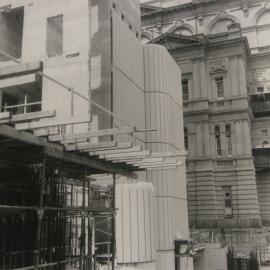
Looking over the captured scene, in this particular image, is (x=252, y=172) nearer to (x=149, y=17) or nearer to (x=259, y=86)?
(x=259, y=86)

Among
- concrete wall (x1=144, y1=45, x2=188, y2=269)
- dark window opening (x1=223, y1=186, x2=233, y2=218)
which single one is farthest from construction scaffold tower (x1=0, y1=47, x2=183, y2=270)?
dark window opening (x1=223, y1=186, x2=233, y2=218)

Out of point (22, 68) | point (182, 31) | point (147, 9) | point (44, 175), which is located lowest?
point (44, 175)

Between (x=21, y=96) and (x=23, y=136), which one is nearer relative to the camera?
(x=23, y=136)

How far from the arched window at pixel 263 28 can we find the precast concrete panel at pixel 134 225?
3204cm

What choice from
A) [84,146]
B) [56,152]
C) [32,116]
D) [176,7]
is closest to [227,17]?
[176,7]

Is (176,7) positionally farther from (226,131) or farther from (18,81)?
(18,81)

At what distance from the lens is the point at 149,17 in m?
45.8

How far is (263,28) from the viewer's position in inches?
1689

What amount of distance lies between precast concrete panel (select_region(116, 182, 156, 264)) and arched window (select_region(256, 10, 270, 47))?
105 feet

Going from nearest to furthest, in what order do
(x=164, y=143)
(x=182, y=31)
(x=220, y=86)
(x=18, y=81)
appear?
(x=18, y=81) < (x=164, y=143) < (x=220, y=86) < (x=182, y=31)

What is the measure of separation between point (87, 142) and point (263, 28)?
121 ft

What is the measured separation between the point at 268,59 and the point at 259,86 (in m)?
2.61

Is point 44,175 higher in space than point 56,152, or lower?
lower

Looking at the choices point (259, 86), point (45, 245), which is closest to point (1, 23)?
point (45, 245)
